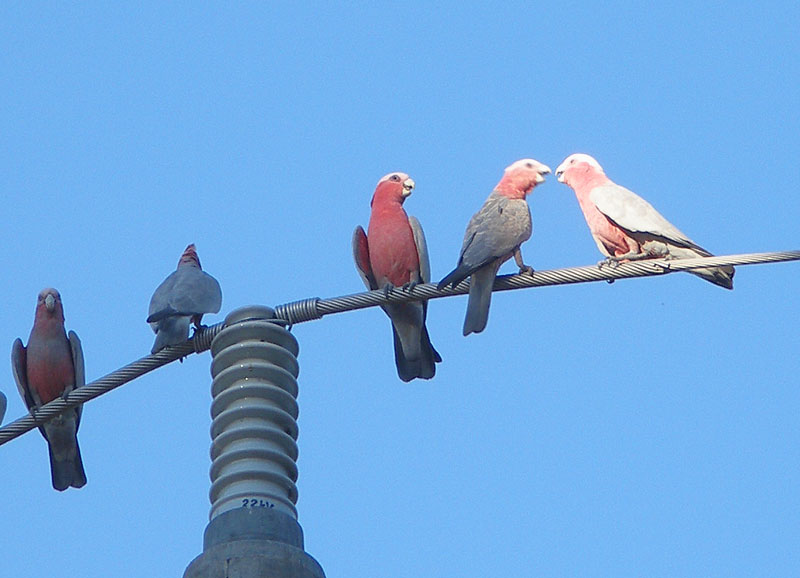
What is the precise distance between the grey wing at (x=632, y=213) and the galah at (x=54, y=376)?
4173 millimetres

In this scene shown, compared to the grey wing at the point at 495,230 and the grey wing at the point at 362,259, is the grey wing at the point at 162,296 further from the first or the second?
the grey wing at the point at 495,230

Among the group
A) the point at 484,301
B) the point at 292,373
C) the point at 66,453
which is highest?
the point at 66,453

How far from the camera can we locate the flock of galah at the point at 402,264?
844cm

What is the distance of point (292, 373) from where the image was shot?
16.5ft

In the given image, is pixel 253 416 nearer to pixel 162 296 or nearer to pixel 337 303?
pixel 337 303

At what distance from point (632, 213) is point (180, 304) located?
3.24 meters

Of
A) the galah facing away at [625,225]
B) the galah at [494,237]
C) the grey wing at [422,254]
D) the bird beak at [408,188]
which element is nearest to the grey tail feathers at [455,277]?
the galah at [494,237]

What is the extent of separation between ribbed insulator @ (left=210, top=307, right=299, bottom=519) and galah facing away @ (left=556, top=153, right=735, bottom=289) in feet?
11.3

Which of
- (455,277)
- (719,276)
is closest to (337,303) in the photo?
(455,277)

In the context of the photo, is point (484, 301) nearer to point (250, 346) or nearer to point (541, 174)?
point (541, 174)

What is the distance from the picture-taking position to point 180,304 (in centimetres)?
858

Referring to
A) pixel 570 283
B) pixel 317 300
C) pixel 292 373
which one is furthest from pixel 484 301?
pixel 292 373

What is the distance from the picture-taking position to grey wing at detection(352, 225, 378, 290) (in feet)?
30.9

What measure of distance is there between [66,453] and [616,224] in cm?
440
